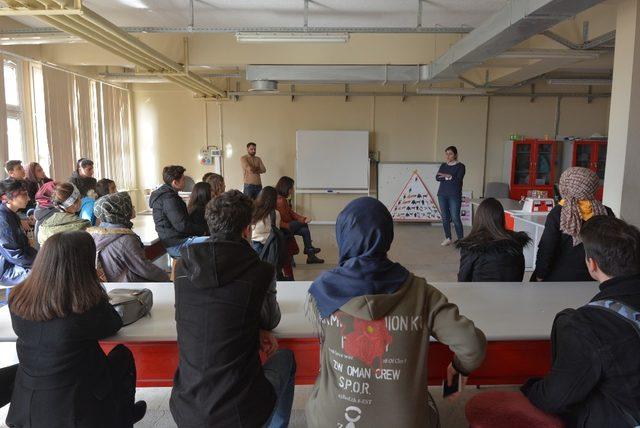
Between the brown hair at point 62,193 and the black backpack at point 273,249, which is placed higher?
the brown hair at point 62,193

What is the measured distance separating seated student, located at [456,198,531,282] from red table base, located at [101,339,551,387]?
640 millimetres

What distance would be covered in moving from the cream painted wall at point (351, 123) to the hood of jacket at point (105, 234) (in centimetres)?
649

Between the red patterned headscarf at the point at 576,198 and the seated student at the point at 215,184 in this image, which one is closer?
the red patterned headscarf at the point at 576,198

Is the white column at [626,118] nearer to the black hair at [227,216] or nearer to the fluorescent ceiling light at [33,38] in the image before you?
the black hair at [227,216]

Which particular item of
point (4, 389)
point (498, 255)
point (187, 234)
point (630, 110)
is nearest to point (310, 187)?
point (187, 234)

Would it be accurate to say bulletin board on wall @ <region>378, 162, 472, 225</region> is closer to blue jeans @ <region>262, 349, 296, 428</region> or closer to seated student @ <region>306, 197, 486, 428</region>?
blue jeans @ <region>262, 349, 296, 428</region>

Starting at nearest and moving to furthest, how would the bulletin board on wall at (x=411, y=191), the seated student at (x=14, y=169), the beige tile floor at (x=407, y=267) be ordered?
the beige tile floor at (x=407, y=267) → the seated student at (x=14, y=169) → the bulletin board on wall at (x=411, y=191)

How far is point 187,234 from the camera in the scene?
3.85m

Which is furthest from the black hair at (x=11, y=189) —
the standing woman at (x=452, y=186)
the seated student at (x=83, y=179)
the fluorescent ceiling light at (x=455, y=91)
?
the fluorescent ceiling light at (x=455, y=91)

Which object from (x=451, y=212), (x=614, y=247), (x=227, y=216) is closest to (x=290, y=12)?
(x=451, y=212)

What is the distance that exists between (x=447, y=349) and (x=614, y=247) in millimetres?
751

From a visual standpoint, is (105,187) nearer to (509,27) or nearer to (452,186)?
(509,27)

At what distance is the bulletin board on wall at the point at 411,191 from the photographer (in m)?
8.70

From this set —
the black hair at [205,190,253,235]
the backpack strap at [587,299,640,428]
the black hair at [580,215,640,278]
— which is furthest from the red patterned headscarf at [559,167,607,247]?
the black hair at [205,190,253,235]
